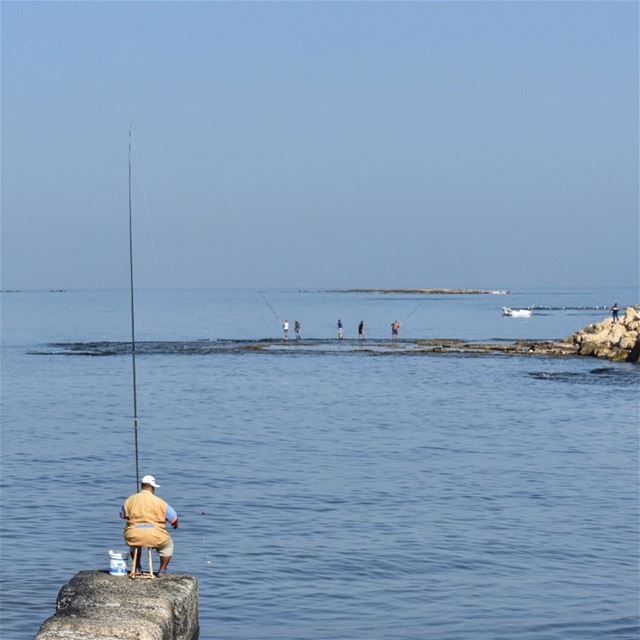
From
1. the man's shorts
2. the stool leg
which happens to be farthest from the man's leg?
the stool leg

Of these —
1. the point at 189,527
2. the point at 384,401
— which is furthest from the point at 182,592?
the point at 384,401

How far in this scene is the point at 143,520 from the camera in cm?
1320

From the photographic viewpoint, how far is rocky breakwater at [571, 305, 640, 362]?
198ft

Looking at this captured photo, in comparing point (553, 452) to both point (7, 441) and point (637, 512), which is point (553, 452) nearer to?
point (637, 512)

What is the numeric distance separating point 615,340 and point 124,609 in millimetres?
54935

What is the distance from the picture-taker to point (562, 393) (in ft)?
147

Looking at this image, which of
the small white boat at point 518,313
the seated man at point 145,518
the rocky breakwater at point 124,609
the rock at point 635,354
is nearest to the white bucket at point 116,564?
the rocky breakwater at point 124,609

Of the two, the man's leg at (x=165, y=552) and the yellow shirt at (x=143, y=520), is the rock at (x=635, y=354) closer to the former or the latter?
the man's leg at (x=165, y=552)

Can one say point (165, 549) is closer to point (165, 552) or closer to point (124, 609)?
point (165, 552)

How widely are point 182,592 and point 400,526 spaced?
325 inches

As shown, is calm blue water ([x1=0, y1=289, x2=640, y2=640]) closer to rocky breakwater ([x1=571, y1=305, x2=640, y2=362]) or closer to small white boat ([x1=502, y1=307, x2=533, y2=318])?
rocky breakwater ([x1=571, y1=305, x2=640, y2=362])

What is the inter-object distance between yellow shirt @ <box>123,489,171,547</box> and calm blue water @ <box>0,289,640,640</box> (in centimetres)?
178

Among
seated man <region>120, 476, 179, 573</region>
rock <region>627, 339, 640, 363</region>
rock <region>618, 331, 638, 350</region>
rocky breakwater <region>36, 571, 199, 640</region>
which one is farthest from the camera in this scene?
rock <region>618, 331, 638, 350</region>

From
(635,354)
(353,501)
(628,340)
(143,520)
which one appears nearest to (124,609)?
(143,520)
